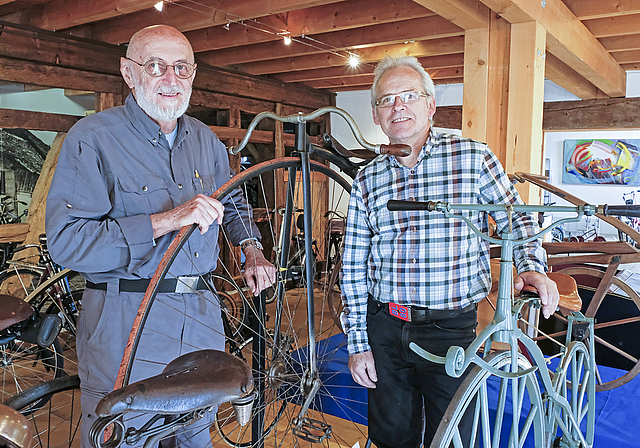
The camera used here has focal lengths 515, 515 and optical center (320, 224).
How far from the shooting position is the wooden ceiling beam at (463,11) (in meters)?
2.68

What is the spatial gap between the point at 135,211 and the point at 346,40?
3646 mm

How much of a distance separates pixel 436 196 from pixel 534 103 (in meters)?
1.64

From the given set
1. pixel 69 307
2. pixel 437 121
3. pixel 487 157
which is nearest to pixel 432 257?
pixel 487 157

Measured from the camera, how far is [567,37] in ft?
11.6

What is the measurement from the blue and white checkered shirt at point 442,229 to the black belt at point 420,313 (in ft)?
0.05

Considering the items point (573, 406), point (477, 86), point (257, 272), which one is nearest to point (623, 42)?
point (477, 86)

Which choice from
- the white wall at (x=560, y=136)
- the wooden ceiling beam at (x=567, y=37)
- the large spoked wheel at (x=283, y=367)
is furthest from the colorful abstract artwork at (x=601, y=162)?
the large spoked wheel at (x=283, y=367)

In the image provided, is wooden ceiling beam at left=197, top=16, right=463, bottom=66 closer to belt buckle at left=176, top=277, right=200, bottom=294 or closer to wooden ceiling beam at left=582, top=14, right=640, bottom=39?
wooden ceiling beam at left=582, top=14, right=640, bottom=39

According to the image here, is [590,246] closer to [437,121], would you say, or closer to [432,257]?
[432,257]

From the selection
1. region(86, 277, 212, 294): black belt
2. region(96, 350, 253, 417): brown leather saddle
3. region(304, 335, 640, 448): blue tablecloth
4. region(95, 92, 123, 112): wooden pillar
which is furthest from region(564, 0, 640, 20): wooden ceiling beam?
region(95, 92, 123, 112): wooden pillar

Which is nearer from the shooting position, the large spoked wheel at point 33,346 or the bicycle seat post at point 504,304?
the bicycle seat post at point 504,304

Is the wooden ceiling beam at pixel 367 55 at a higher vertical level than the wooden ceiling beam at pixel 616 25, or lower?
higher

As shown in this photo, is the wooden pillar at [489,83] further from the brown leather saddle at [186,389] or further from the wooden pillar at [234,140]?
the wooden pillar at [234,140]

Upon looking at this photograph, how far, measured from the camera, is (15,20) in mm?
3945
